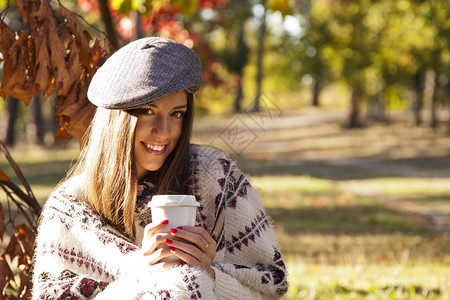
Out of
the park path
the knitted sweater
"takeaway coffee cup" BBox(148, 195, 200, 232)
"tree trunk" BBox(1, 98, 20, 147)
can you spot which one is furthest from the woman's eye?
"tree trunk" BBox(1, 98, 20, 147)

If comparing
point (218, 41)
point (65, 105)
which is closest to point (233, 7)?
point (218, 41)

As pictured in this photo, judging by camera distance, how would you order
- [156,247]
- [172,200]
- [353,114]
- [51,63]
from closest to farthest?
[172,200], [156,247], [51,63], [353,114]

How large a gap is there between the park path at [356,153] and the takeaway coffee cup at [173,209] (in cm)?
677

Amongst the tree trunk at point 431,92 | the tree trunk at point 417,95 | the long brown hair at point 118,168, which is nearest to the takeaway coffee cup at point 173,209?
the long brown hair at point 118,168

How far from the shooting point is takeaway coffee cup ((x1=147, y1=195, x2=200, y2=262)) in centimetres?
207

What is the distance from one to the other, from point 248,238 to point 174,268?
57 cm

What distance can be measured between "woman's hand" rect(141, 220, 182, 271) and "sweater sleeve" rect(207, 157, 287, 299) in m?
0.41

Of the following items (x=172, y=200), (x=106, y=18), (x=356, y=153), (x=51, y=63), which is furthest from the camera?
(x=356, y=153)

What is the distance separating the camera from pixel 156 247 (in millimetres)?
2186

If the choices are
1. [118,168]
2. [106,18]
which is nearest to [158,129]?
[118,168]

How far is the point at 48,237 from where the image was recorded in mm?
2541

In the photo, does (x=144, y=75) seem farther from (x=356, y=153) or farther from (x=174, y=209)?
(x=356, y=153)

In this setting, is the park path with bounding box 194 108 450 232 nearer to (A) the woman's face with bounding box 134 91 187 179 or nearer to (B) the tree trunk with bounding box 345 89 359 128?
(B) the tree trunk with bounding box 345 89 359 128

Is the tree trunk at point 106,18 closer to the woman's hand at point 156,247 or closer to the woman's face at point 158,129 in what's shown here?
the woman's face at point 158,129
